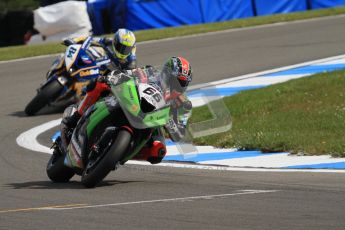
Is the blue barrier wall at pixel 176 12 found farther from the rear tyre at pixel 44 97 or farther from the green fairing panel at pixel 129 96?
the green fairing panel at pixel 129 96

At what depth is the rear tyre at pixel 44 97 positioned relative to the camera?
15.9 m

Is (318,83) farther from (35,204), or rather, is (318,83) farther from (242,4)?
(242,4)

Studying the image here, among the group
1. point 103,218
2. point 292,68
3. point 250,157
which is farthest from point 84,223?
point 292,68

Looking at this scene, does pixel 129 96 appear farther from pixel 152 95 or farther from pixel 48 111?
pixel 48 111

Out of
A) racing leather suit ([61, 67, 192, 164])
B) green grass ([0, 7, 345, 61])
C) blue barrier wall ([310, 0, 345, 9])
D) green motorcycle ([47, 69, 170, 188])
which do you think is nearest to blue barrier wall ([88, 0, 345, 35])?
green grass ([0, 7, 345, 61])

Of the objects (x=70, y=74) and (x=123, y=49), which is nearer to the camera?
(x=123, y=49)

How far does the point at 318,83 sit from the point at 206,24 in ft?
43.2

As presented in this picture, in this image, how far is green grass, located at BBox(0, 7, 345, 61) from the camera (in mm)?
23516

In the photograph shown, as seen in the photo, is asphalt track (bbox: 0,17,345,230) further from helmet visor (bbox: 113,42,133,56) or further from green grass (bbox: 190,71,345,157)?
helmet visor (bbox: 113,42,133,56)

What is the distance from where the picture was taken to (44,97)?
1586 cm

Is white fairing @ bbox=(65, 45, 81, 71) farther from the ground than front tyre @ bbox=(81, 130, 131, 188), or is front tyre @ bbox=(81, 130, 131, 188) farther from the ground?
front tyre @ bbox=(81, 130, 131, 188)

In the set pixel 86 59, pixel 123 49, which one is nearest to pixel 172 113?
pixel 123 49

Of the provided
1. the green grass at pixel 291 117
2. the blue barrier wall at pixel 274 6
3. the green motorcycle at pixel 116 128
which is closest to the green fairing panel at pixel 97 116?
the green motorcycle at pixel 116 128

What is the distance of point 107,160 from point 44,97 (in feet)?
24.4
